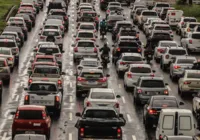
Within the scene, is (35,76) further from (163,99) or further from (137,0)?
(137,0)

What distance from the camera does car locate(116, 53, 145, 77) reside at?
185 ft

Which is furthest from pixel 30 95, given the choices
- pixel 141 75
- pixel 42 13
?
pixel 42 13

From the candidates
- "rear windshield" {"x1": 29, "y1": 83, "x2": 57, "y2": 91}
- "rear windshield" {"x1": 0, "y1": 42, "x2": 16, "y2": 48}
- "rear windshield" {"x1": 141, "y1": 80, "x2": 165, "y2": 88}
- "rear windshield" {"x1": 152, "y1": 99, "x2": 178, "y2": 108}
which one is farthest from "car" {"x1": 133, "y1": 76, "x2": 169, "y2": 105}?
"rear windshield" {"x1": 0, "y1": 42, "x2": 16, "y2": 48}

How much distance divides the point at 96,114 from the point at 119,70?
21791 millimetres

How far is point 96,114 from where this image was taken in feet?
114

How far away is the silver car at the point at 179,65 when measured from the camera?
54.2m

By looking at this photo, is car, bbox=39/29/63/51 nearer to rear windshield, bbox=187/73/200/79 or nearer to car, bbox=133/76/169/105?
rear windshield, bbox=187/73/200/79

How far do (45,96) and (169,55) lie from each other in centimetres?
1894

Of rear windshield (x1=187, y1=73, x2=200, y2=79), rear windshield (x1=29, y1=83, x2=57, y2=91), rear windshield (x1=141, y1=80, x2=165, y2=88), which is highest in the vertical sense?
rear windshield (x1=29, y1=83, x2=57, y2=91)

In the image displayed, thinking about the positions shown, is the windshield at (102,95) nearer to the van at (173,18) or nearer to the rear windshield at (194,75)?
the rear windshield at (194,75)

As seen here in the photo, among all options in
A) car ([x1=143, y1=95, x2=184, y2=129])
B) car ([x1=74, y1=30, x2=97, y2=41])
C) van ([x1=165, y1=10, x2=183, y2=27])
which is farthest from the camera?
van ([x1=165, y1=10, x2=183, y2=27])

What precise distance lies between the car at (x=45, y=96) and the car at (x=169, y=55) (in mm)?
17592

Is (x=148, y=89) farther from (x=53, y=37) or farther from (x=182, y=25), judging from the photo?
(x=182, y=25)

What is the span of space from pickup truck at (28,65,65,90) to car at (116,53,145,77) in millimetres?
8090
